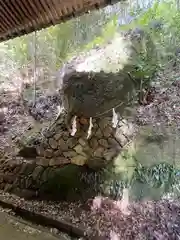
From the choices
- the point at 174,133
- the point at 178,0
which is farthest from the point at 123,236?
the point at 178,0

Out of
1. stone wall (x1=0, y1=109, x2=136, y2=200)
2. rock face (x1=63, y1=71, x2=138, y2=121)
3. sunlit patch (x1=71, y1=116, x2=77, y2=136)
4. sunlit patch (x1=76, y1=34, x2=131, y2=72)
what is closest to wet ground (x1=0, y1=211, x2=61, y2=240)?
stone wall (x1=0, y1=109, x2=136, y2=200)

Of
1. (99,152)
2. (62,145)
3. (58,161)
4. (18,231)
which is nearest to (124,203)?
(99,152)

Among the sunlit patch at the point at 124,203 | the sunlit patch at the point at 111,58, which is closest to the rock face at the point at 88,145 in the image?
the sunlit patch at the point at 124,203

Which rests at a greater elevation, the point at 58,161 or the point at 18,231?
the point at 58,161

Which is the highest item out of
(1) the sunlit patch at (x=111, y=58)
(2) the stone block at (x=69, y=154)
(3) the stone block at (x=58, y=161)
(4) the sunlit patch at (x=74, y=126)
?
(1) the sunlit patch at (x=111, y=58)

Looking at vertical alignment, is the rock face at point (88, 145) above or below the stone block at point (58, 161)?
above

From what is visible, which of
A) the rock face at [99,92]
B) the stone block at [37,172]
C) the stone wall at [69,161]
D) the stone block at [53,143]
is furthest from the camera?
the stone block at [53,143]

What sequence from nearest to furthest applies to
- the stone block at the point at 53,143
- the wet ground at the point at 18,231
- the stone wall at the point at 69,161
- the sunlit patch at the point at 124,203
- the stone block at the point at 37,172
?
1. the wet ground at the point at 18,231
2. the sunlit patch at the point at 124,203
3. the stone wall at the point at 69,161
4. the stone block at the point at 37,172
5. the stone block at the point at 53,143

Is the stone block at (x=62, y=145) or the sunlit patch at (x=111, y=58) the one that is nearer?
the stone block at (x=62, y=145)

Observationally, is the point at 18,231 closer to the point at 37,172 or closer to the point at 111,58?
the point at 37,172

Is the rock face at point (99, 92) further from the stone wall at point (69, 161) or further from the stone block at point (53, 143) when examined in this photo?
the stone block at point (53, 143)

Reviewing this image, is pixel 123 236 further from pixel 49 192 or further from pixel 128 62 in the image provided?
pixel 128 62

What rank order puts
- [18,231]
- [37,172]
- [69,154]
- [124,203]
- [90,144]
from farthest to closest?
[37,172]
[69,154]
[90,144]
[124,203]
[18,231]

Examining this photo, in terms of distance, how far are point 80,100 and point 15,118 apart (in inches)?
102
